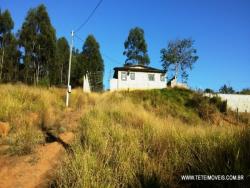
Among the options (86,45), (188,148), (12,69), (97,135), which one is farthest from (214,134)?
(86,45)

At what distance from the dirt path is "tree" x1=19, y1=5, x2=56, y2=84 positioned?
4210 centimetres

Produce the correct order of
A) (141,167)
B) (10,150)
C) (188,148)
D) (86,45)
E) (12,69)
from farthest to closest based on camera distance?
(86,45) < (12,69) < (10,150) < (188,148) < (141,167)

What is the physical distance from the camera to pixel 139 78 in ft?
138

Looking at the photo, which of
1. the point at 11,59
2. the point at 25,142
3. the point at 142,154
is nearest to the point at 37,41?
the point at 11,59

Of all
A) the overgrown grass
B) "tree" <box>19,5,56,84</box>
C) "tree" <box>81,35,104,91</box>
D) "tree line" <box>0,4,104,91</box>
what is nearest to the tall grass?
the overgrown grass

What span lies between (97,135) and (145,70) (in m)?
35.9

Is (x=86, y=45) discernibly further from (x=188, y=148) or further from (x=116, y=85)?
(x=188, y=148)

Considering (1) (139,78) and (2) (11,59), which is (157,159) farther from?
(2) (11,59)

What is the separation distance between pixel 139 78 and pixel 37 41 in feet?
63.6

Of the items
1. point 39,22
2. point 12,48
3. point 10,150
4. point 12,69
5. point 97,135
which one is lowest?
point 10,150

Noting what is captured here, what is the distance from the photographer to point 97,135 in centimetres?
659

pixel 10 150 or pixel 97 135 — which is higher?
pixel 97 135

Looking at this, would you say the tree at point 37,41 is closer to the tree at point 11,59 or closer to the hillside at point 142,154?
the tree at point 11,59

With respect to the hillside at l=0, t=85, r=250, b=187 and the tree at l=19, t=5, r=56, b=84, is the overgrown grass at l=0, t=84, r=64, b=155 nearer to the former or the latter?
the hillside at l=0, t=85, r=250, b=187
